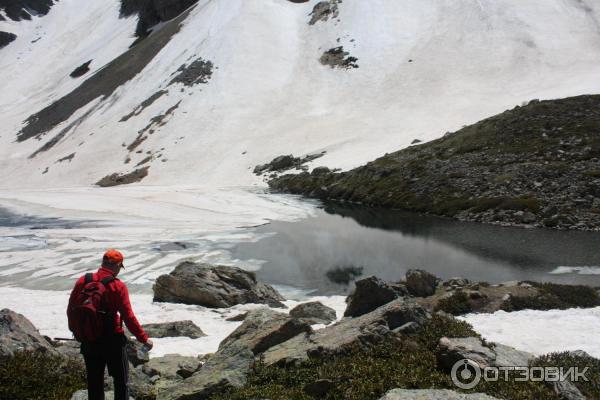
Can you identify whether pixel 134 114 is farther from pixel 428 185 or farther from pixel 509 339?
pixel 509 339

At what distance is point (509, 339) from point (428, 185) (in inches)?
1322

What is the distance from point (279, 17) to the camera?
12344 cm

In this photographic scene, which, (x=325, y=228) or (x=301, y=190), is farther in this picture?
(x=301, y=190)

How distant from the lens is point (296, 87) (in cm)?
10062

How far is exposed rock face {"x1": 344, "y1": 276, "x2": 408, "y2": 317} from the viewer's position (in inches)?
655

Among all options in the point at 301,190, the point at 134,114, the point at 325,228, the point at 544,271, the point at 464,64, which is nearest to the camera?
the point at 544,271

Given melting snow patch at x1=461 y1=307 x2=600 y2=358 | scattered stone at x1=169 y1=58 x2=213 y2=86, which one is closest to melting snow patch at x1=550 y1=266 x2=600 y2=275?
melting snow patch at x1=461 y1=307 x2=600 y2=358

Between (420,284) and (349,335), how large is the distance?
999cm

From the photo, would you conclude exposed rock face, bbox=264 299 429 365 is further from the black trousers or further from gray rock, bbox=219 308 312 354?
the black trousers

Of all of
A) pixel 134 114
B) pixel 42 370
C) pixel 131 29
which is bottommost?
pixel 42 370

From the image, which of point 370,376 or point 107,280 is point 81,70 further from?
point 370,376

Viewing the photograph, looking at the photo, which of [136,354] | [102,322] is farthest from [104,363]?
[136,354]

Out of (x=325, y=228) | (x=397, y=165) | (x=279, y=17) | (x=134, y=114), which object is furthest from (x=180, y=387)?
(x=279, y=17)

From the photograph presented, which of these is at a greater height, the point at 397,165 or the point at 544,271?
the point at 397,165
